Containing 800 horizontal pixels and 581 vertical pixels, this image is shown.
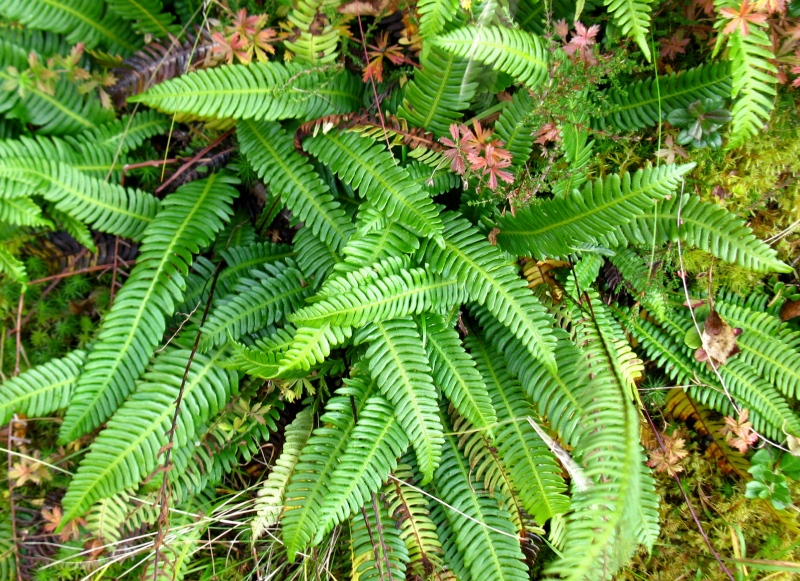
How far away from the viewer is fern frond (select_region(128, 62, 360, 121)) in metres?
2.61

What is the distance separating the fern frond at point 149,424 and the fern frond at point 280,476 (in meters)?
0.39

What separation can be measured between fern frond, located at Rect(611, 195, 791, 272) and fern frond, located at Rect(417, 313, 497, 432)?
0.91m

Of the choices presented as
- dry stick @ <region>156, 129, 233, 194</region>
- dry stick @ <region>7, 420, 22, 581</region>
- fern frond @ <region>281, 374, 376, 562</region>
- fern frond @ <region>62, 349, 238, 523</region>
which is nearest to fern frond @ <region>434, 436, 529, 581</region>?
fern frond @ <region>281, 374, 376, 562</region>

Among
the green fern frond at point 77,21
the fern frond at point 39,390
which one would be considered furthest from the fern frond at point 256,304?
the green fern frond at point 77,21

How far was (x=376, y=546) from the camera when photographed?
2.61 metres

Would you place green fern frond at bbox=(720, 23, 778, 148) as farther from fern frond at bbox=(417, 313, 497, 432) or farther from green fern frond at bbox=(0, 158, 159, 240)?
green fern frond at bbox=(0, 158, 159, 240)

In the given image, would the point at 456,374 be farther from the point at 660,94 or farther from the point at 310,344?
the point at 660,94

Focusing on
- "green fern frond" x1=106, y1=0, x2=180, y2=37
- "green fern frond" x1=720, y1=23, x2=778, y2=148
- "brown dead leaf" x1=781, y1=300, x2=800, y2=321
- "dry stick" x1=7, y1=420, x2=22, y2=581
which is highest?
"green fern frond" x1=720, y1=23, x2=778, y2=148

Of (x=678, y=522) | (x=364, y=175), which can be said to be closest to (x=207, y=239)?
(x=364, y=175)

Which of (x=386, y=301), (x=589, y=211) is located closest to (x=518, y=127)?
(x=589, y=211)

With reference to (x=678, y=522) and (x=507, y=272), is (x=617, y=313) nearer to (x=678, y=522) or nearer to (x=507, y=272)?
(x=507, y=272)

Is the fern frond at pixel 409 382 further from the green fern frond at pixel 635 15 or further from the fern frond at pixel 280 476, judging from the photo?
the green fern frond at pixel 635 15

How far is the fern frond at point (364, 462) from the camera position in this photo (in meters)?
2.39

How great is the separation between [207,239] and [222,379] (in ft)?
2.48
